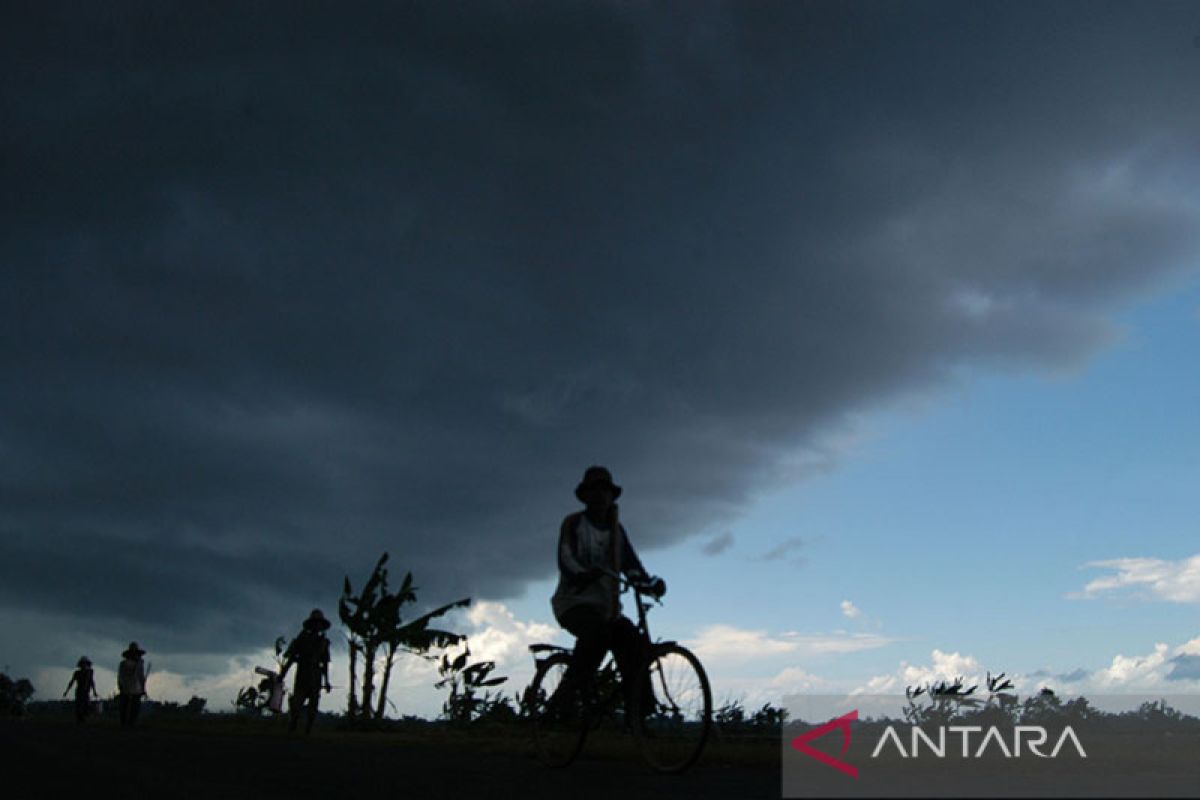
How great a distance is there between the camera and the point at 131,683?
2464cm

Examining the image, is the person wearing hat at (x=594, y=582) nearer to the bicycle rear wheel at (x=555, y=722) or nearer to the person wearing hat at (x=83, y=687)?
the bicycle rear wheel at (x=555, y=722)

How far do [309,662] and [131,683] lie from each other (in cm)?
882

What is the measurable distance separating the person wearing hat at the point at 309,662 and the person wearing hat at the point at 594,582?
37.2 feet

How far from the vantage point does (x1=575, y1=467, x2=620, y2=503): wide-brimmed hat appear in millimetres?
7836

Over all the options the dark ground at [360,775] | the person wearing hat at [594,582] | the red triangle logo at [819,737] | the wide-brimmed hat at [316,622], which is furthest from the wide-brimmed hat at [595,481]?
the wide-brimmed hat at [316,622]

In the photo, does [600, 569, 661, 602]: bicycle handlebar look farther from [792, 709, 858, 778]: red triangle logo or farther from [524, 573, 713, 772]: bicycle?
[792, 709, 858, 778]: red triangle logo

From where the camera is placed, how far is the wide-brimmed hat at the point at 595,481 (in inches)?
309

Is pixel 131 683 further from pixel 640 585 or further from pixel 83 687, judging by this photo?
pixel 640 585

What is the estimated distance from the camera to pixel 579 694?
7824 millimetres

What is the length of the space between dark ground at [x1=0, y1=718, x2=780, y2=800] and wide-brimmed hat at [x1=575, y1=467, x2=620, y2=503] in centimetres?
189

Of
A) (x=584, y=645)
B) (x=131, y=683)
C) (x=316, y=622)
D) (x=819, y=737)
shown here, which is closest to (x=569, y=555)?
(x=584, y=645)

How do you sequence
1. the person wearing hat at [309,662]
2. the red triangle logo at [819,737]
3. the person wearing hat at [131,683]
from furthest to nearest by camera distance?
1. the person wearing hat at [131,683]
2. the person wearing hat at [309,662]
3. the red triangle logo at [819,737]

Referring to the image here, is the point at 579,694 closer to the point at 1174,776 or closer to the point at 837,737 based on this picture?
the point at 1174,776

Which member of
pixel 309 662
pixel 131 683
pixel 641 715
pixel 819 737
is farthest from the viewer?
pixel 131 683
